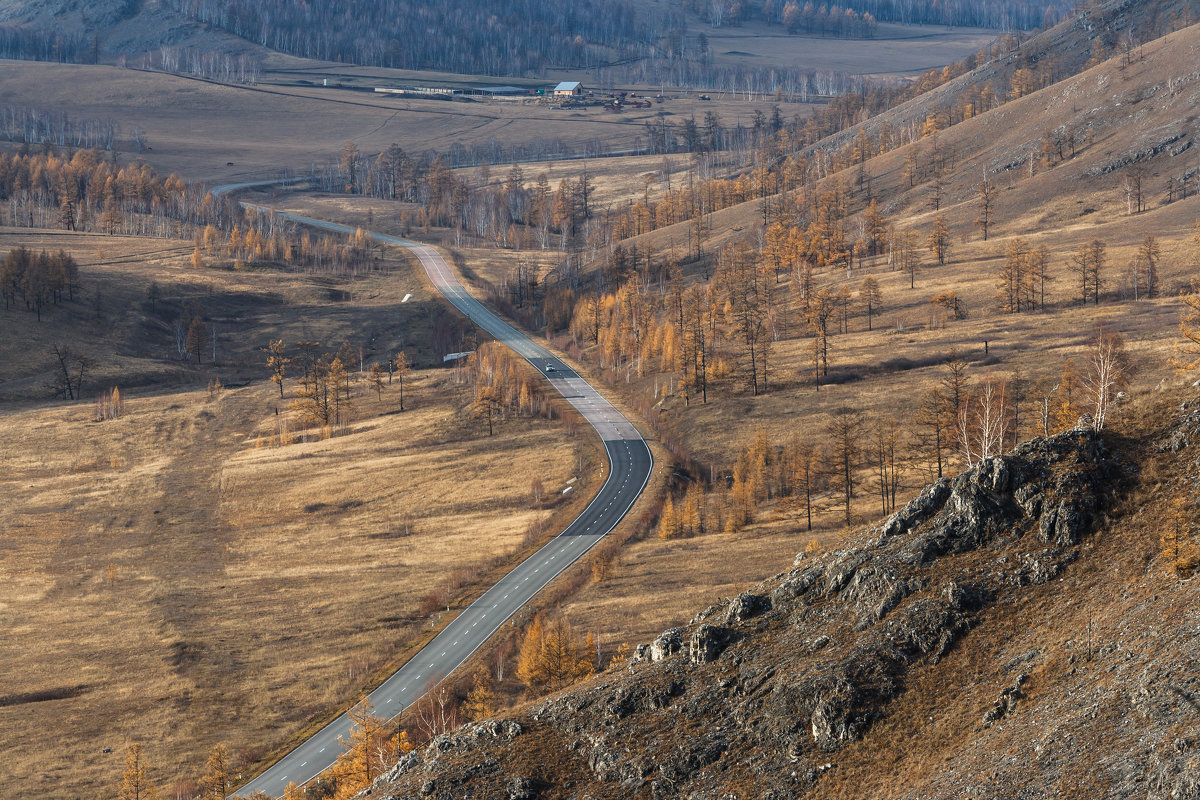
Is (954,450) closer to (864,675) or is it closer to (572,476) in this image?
(572,476)

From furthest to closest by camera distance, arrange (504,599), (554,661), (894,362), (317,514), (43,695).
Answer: (894,362) → (317,514) → (504,599) → (43,695) → (554,661)

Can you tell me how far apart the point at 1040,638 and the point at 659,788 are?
17158 millimetres

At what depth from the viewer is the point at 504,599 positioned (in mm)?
102438

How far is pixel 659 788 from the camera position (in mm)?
43875

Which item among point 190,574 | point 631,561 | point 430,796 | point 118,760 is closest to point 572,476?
point 631,561

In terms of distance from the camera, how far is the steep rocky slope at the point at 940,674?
3641cm

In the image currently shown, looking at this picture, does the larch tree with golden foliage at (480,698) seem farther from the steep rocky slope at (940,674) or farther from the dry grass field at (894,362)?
the steep rocky slope at (940,674)

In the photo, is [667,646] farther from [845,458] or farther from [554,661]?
[845,458]

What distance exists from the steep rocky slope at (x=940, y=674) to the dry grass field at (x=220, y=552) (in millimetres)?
42402

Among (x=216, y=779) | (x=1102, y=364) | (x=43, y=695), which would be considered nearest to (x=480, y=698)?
(x=216, y=779)

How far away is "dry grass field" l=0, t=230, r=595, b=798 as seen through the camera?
86312 millimetres

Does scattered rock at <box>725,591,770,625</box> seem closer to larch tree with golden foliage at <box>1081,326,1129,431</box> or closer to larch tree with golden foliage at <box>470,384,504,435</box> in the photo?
larch tree with golden foliage at <box>1081,326,1129,431</box>

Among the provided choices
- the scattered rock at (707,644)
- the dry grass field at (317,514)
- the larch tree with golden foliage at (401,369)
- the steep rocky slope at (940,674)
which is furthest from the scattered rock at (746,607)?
the larch tree with golden foliage at (401,369)

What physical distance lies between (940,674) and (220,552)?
102m
